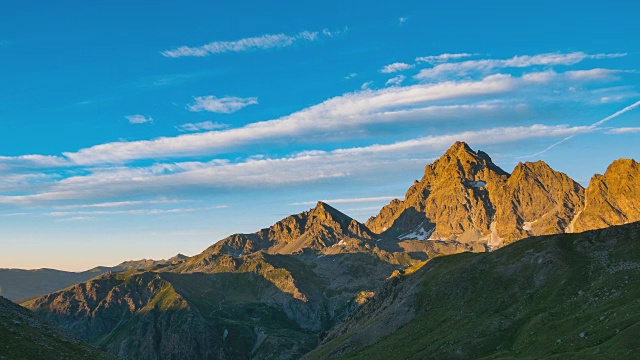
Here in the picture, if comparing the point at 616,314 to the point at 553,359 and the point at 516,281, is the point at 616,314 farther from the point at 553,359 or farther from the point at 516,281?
the point at 516,281

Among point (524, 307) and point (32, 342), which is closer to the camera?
point (32, 342)

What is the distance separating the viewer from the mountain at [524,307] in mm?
78438

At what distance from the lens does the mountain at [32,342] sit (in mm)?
68812

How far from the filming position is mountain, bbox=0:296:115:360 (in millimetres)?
68812

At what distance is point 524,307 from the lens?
361ft

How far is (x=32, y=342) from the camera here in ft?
245

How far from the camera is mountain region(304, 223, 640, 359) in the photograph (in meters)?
78.4

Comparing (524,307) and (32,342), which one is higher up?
(32,342)

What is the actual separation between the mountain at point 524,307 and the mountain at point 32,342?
67183mm

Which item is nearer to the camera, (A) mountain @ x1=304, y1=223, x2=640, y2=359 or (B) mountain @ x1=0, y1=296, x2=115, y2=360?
(B) mountain @ x1=0, y1=296, x2=115, y2=360

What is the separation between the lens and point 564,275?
114 metres

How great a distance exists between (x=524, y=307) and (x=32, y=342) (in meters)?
92.1

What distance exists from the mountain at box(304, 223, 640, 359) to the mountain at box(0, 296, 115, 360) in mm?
67183

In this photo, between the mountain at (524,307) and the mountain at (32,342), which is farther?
the mountain at (524,307)
